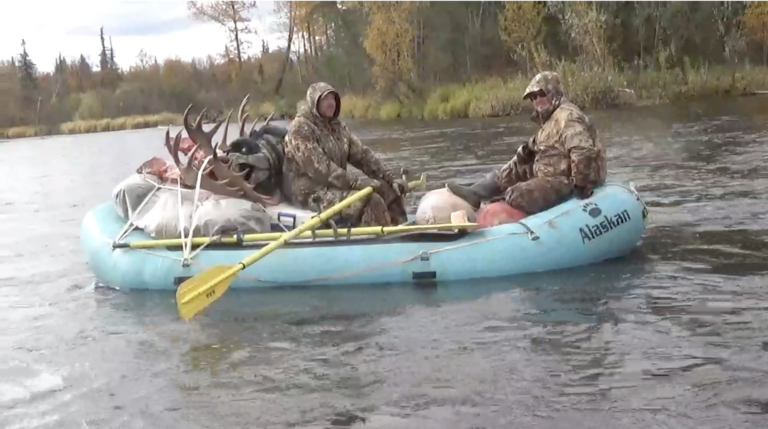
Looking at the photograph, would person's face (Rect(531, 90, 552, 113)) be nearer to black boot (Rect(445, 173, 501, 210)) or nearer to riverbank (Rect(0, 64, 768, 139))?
black boot (Rect(445, 173, 501, 210))

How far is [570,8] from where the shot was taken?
2695cm

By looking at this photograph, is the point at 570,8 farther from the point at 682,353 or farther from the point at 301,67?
the point at 682,353

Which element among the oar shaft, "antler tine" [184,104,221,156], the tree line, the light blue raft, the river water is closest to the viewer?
the river water

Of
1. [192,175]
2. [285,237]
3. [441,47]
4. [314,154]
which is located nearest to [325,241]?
[285,237]

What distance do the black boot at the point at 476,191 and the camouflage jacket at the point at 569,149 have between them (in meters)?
0.48

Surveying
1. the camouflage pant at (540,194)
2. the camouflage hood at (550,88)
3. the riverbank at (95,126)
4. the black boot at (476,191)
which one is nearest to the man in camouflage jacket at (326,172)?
the black boot at (476,191)

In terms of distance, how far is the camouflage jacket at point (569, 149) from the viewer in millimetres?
7145

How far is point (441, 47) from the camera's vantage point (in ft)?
107

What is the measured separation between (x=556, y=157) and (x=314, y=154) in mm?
2006

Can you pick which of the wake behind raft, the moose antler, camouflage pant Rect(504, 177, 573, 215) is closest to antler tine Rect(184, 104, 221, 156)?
the moose antler

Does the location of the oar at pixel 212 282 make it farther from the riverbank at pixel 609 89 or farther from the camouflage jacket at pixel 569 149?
the riverbank at pixel 609 89

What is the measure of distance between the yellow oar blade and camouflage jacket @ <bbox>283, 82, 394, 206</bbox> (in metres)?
1.36

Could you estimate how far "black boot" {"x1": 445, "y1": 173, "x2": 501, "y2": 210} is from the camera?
302 inches

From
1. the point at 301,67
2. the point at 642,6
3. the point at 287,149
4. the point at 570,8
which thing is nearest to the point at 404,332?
the point at 287,149
